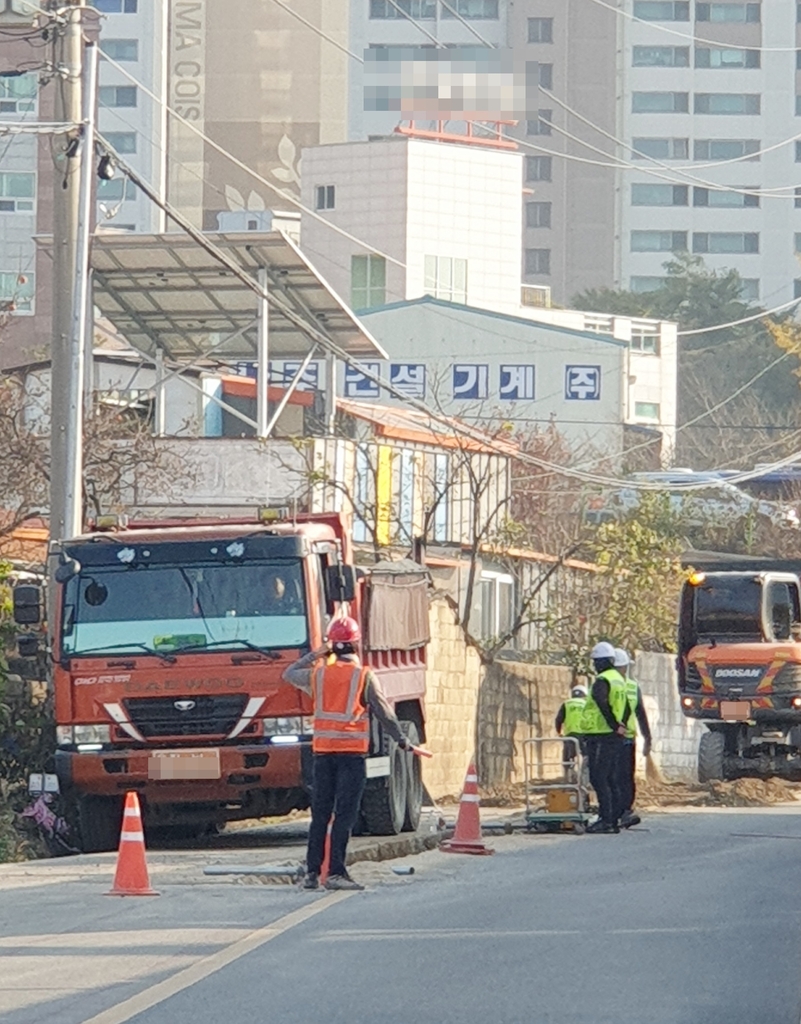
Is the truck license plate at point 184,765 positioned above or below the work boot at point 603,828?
above

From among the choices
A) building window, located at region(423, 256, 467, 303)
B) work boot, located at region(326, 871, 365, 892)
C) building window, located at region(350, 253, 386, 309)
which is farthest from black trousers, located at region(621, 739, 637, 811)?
building window, located at region(423, 256, 467, 303)

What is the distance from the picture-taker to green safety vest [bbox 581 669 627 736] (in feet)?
71.9

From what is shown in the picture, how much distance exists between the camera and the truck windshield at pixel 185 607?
18.6 metres

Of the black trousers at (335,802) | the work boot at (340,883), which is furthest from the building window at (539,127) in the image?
the work boot at (340,883)

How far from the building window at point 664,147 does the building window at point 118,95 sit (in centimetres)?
2615

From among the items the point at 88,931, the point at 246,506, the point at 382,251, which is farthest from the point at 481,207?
the point at 88,931

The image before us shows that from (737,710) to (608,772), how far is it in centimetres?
842

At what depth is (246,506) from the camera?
79.6 feet

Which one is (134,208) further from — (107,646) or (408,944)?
(408,944)

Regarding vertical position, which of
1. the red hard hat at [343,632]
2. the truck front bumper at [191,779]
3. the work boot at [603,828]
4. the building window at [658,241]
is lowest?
the work boot at [603,828]

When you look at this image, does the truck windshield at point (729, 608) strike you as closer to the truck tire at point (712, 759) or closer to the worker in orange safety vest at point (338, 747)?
the truck tire at point (712, 759)

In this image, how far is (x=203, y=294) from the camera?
33031 millimetres

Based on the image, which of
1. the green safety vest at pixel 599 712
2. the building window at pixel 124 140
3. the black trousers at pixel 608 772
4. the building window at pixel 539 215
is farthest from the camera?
the building window at pixel 539 215

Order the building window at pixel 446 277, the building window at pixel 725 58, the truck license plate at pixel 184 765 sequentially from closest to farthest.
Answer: the truck license plate at pixel 184 765 → the building window at pixel 446 277 → the building window at pixel 725 58
